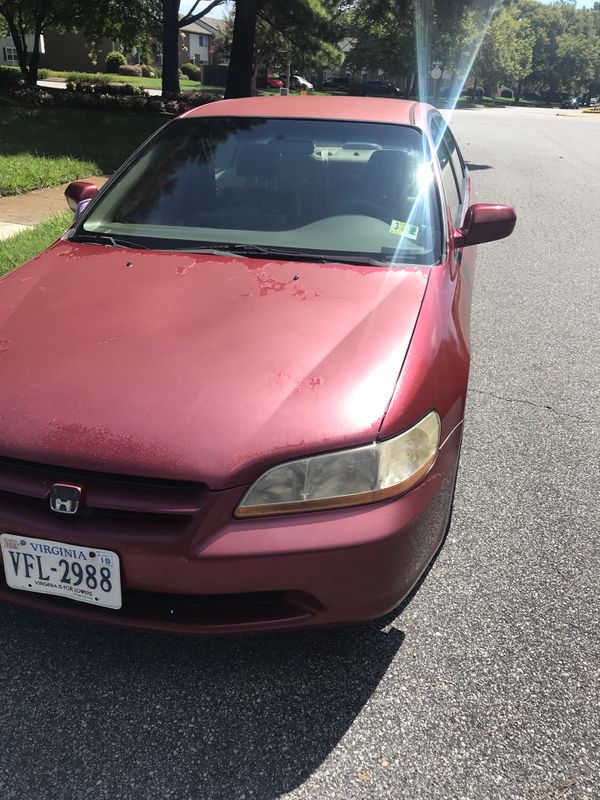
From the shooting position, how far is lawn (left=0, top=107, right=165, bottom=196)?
944cm

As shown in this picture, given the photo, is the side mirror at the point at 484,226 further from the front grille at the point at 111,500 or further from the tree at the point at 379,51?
the tree at the point at 379,51

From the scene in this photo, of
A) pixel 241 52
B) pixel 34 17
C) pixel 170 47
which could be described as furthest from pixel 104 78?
pixel 241 52

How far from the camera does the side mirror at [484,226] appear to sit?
3199 millimetres

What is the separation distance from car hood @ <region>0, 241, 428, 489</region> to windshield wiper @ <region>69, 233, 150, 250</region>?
146 millimetres

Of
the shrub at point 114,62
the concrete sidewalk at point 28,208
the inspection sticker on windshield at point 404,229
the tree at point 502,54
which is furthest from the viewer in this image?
the tree at point 502,54

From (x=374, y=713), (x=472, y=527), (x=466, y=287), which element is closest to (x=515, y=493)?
(x=472, y=527)

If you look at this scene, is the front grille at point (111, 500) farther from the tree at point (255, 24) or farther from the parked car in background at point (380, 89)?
the parked car in background at point (380, 89)

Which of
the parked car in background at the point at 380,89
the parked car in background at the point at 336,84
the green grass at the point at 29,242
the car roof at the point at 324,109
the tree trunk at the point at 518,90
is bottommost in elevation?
the tree trunk at the point at 518,90

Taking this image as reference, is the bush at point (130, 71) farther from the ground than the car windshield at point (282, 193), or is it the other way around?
the car windshield at point (282, 193)

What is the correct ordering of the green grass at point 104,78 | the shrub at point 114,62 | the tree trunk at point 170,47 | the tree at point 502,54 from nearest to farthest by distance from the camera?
the tree trunk at point 170,47, the green grass at point 104,78, the shrub at point 114,62, the tree at point 502,54

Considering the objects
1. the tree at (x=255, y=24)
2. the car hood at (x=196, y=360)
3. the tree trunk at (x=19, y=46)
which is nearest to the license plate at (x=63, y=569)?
the car hood at (x=196, y=360)

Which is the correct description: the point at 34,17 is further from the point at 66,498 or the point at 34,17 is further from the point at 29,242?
the point at 66,498

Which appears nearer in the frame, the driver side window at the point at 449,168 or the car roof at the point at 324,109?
the car roof at the point at 324,109

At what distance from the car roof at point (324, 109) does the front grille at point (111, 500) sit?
232cm
